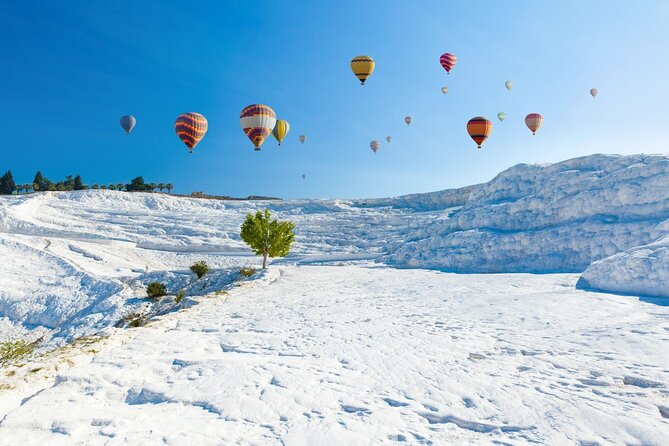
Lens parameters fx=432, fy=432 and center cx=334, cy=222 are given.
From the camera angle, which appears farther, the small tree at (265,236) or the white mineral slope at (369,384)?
the small tree at (265,236)

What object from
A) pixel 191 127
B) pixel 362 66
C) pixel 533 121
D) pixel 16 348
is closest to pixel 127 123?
pixel 191 127

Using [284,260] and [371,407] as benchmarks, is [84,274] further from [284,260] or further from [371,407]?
[371,407]

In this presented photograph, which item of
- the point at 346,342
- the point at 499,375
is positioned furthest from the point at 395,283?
the point at 499,375

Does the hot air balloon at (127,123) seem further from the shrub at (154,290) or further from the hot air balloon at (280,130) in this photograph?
the shrub at (154,290)

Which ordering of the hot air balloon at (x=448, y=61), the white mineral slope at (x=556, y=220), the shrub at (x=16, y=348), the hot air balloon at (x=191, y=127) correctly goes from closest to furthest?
1. the shrub at (x=16, y=348)
2. the white mineral slope at (x=556, y=220)
3. the hot air balloon at (x=191, y=127)
4. the hot air balloon at (x=448, y=61)

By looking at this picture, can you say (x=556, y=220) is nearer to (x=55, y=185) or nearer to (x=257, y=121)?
(x=257, y=121)

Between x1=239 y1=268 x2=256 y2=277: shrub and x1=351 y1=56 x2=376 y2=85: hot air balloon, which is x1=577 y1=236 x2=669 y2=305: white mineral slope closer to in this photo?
x1=239 y1=268 x2=256 y2=277: shrub

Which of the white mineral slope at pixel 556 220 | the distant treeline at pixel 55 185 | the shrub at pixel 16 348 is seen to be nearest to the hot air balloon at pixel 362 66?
the white mineral slope at pixel 556 220
